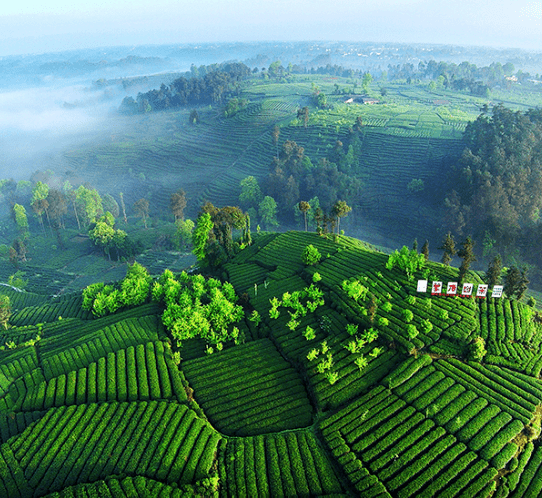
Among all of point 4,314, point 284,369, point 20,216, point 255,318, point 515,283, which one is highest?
point 515,283

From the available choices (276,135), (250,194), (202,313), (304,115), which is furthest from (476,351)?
(304,115)

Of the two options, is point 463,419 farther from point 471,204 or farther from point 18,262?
point 18,262

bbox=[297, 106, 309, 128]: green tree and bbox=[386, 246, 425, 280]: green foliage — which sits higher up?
bbox=[297, 106, 309, 128]: green tree

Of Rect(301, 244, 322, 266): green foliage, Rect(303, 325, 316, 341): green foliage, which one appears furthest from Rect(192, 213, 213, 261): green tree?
Rect(303, 325, 316, 341): green foliage

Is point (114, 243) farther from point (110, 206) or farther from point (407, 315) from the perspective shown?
point (407, 315)

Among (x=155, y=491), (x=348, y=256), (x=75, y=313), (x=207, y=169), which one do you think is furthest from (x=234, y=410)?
(x=207, y=169)

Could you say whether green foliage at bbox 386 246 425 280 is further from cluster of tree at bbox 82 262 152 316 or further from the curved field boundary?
cluster of tree at bbox 82 262 152 316
